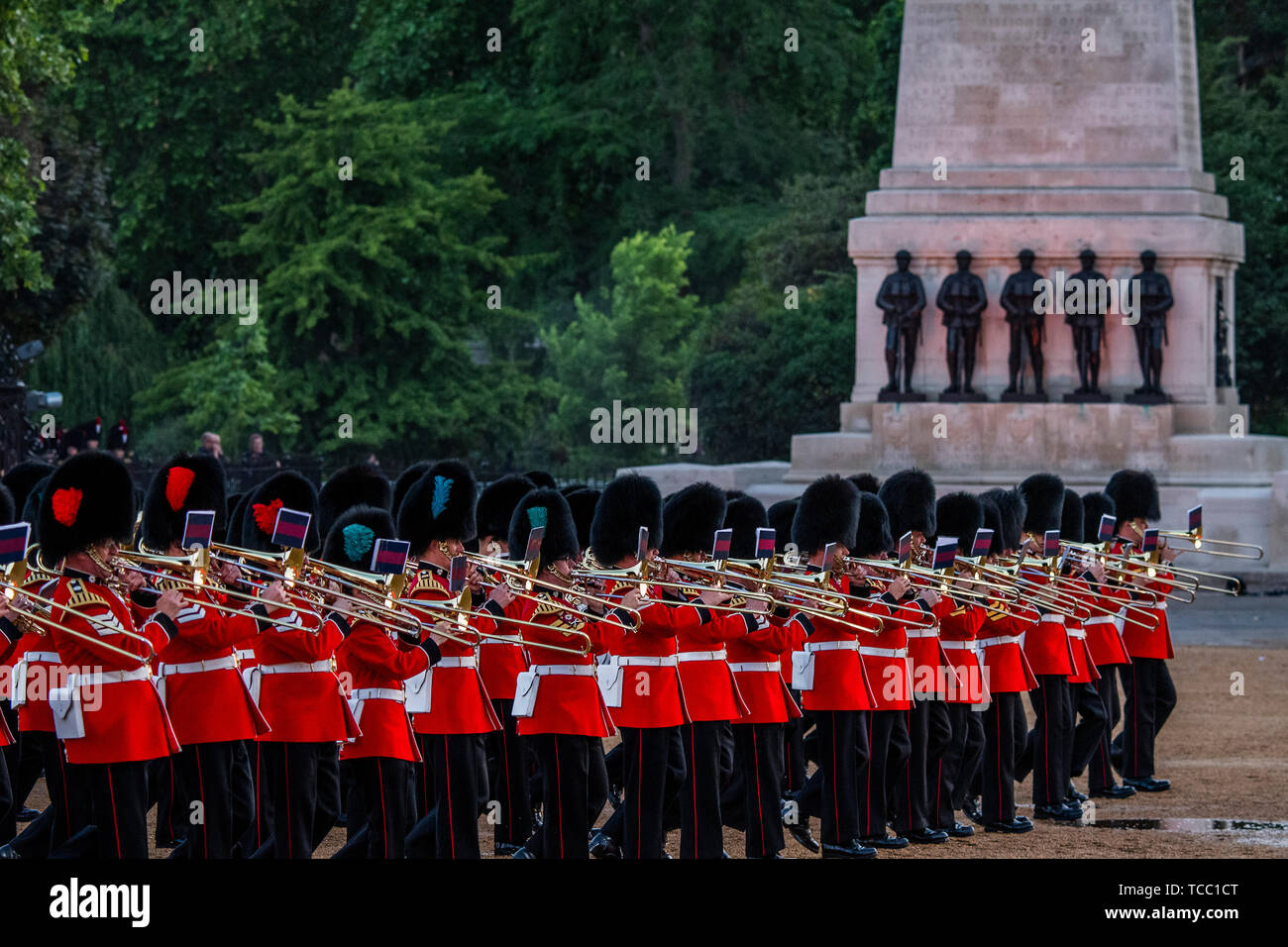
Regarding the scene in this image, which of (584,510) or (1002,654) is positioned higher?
(584,510)

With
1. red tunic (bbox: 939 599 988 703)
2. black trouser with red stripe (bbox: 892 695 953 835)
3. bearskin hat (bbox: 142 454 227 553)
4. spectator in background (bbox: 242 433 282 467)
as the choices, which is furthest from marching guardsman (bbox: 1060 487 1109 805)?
spectator in background (bbox: 242 433 282 467)

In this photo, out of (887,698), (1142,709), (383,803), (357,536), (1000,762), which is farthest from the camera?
(1142,709)

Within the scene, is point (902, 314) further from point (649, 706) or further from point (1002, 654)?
point (649, 706)

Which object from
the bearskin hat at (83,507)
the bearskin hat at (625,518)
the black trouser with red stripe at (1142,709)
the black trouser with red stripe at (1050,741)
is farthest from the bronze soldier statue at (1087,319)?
the bearskin hat at (83,507)

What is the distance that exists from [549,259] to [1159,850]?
31328mm

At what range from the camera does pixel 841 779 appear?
11.0 m

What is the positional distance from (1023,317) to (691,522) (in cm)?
1565

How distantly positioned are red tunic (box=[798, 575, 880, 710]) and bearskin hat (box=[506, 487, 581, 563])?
1277 mm

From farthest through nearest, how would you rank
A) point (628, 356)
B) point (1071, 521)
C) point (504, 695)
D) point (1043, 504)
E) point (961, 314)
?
point (628, 356) < point (961, 314) < point (1071, 521) < point (1043, 504) < point (504, 695)

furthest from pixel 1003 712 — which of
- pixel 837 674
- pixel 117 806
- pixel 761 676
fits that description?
pixel 117 806

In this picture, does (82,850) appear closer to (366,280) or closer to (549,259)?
(366,280)

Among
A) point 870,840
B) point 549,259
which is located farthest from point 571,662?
point 549,259

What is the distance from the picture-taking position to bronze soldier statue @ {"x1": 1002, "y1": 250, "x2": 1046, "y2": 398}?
25656mm

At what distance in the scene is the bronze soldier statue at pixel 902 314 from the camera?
84.7 ft
